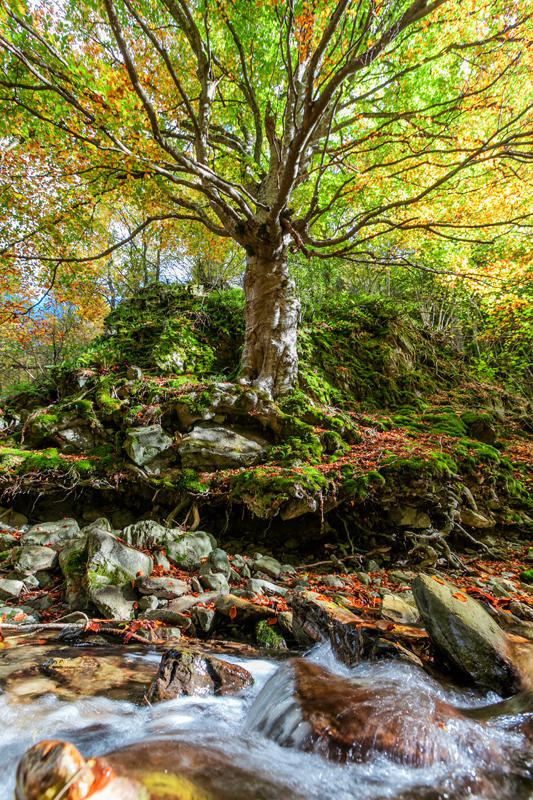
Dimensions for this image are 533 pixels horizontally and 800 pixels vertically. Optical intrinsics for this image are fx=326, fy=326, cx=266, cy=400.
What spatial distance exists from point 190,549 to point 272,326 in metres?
4.83

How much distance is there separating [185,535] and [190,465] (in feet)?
4.45

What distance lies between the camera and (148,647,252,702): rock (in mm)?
2200

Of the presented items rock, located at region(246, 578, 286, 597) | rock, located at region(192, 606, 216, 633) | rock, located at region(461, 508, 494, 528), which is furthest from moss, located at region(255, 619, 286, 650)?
rock, located at region(461, 508, 494, 528)

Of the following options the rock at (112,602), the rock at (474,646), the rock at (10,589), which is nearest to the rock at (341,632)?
the rock at (474,646)

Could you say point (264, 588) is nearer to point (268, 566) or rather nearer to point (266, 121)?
point (268, 566)

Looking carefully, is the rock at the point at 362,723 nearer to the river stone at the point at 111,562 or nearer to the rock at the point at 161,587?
the rock at the point at 161,587

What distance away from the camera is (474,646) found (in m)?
2.33

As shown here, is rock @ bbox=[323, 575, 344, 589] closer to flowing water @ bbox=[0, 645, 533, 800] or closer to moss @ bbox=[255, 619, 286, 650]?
moss @ bbox=[255, 619, 286, 650]

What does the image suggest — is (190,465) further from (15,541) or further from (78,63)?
(78,63)

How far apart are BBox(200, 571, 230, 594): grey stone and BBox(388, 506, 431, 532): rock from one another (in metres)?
3.01

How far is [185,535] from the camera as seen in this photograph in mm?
5000

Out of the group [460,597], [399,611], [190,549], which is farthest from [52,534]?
[460,597]

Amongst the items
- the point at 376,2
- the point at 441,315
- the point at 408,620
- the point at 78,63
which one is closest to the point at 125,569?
the point at 408,620

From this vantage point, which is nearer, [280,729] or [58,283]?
[280,729]
